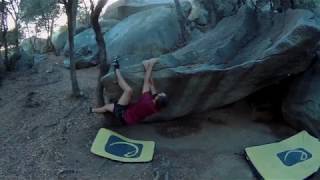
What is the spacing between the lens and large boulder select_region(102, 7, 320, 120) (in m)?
8.20

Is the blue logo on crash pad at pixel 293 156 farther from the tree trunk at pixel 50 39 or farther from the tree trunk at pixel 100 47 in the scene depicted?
the tree trunk at pixel 50 39

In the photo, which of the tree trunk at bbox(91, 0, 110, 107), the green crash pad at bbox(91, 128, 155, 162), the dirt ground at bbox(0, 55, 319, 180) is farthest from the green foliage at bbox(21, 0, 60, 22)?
the green crash pad at bbox(91, 128, 155, 162)

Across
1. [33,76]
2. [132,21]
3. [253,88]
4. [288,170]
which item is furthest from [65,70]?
[288,170]

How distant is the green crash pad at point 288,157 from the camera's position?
742 centimetres

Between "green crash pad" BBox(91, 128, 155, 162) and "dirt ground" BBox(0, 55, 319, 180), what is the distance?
12 cm

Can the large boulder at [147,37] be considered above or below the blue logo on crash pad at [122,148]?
above

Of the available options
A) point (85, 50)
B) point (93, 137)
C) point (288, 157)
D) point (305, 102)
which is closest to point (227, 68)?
point (305, 102)

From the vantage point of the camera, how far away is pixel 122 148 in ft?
26.1

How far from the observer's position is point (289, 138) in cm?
831

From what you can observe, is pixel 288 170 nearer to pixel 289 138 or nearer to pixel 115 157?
pixel 289 138

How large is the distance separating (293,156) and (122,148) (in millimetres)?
2797

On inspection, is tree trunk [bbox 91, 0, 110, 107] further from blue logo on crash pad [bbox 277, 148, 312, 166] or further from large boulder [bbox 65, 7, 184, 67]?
blue logo on crash pad [bbox 277, 148, 312, 166]

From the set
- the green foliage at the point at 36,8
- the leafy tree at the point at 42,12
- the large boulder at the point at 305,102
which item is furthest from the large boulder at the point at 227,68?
the green foliage at the point at 36,8

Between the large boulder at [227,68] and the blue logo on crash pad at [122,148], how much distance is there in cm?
85
